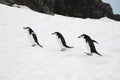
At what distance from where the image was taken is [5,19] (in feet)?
65.7

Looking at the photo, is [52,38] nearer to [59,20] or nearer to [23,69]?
[59,20]

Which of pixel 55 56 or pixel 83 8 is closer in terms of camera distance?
pixel 55 56

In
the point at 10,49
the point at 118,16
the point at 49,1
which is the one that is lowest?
the point at 118,16

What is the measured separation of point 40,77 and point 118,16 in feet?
176

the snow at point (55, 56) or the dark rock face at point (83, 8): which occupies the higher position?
the snow at point (55, 56)

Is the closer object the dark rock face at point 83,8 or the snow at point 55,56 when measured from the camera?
the snow at point 55,56

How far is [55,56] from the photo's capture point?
35.4ft

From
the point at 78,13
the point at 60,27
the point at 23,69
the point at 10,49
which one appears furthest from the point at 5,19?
the point at 78,13

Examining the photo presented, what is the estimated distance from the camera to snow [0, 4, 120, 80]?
8.71 m

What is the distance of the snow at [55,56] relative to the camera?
28.6ft

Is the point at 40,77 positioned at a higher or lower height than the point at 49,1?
higher

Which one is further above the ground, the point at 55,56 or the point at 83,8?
the point at 55,56

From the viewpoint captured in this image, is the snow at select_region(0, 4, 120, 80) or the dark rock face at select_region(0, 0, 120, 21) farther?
the dark rock face at select_region(0, 0, 120, 21)

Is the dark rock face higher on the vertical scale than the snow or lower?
lower
